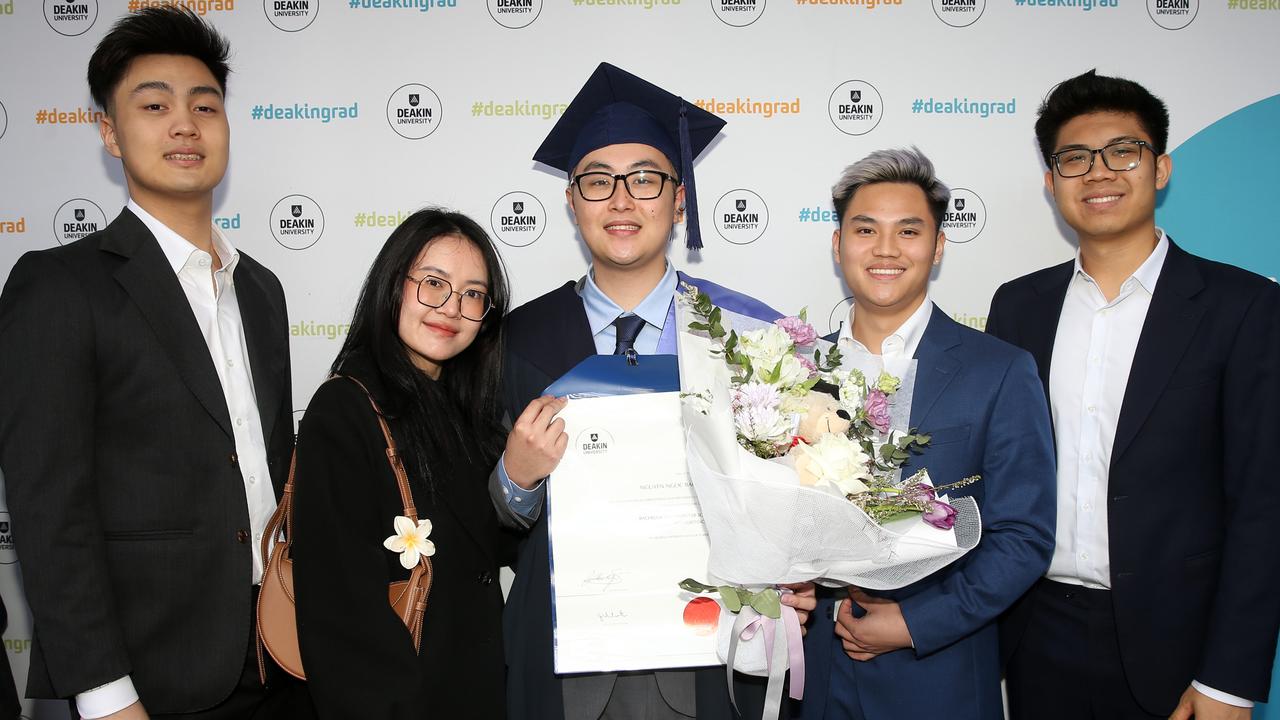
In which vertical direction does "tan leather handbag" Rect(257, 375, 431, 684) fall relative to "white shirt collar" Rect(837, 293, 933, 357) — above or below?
below

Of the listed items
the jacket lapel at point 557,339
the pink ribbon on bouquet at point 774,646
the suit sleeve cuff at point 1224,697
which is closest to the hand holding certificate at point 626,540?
the pink ribbon on bouquet at point 774,646

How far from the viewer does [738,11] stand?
135 inches

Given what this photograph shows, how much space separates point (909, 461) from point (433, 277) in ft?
4.67

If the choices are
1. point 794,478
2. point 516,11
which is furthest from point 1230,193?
point 516,11

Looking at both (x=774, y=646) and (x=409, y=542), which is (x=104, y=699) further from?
(x=774, y=646)

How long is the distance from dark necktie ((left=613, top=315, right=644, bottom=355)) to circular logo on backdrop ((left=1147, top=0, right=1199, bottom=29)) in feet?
9.13

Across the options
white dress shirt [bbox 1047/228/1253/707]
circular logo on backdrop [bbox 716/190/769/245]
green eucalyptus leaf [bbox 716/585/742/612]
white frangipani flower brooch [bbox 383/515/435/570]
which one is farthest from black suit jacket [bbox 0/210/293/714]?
white dress shirt [bbox 1047/228/1253/707]

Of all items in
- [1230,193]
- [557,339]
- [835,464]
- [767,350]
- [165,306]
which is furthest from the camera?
[1230,193]

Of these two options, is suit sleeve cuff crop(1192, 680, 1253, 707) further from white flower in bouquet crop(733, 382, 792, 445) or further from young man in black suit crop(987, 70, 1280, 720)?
white flower in bouquet crop(733, 382, 792, 445)

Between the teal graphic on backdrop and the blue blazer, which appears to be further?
the teal graphic on backdrop

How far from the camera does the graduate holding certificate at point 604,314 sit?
7.27 ft

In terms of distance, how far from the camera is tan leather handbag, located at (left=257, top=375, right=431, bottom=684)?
196cm

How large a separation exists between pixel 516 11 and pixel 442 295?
5.92 ft

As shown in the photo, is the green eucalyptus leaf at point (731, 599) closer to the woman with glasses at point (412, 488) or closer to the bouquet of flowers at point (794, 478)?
the bouquet of flowers at point (794, 478)
